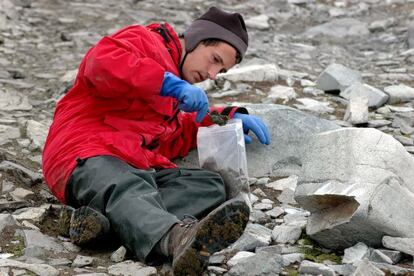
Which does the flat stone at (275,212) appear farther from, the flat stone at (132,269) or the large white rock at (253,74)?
the large white rock at (253,74)

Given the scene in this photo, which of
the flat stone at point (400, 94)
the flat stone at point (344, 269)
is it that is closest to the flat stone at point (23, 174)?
the flat stone at point (344, 269)

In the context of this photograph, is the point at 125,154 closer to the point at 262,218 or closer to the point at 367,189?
the point at 262,218

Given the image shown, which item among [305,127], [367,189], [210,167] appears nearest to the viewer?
[367,189]

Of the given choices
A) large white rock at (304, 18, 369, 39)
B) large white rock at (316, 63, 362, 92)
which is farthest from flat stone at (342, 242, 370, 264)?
large white rock at (304, 18, 369, 39)

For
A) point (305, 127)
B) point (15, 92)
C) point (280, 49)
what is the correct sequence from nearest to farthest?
point (305, 127) → point (15, 92) → point (280, 49)

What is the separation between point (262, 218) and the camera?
13.6 ft

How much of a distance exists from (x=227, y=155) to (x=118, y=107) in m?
0.69

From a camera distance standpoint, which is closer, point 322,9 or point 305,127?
point 305,127

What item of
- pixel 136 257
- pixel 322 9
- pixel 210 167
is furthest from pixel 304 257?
pixel 322 9

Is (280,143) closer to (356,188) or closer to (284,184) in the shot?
(284,184)

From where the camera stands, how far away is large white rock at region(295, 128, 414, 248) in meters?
3.41

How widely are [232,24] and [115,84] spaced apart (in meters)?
0.98

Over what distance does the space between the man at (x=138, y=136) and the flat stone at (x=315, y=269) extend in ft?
1.74

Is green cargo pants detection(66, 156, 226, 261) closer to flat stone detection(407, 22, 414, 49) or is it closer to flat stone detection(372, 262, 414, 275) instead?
flat stone detection(372, 262, 414, 275)
